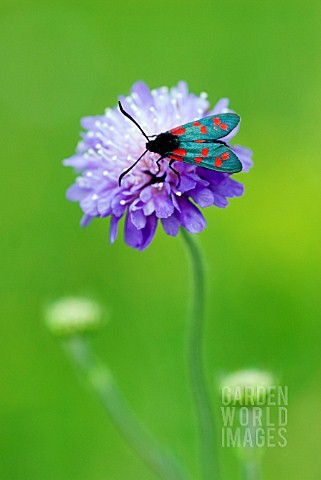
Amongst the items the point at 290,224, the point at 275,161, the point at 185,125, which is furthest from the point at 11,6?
the point at 185,125

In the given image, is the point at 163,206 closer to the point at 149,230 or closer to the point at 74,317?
the point at 149,230

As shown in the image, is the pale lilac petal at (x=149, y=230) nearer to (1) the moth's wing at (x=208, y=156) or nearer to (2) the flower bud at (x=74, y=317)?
(1) the moth's wing at (x=208, y=156)

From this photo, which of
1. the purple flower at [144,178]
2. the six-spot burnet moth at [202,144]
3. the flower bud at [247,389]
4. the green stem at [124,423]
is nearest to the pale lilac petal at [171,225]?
the purple flower at [144,178]

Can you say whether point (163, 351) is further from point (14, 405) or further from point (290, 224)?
point (290, 224)

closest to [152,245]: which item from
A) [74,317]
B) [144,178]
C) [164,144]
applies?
[74,317]

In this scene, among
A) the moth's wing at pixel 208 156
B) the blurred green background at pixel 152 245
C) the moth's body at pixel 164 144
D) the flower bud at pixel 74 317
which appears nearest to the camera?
the moth's wing at pixel 208 156
